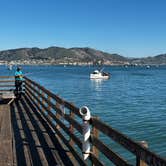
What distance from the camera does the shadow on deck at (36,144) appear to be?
24.5ft

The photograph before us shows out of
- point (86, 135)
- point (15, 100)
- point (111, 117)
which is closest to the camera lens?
point (86, 135)

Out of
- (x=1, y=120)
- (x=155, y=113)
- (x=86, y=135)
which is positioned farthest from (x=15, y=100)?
(x=86, y=135)

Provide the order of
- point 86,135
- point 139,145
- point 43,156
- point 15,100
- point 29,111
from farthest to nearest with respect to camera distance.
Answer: point 15,100 → point 29,111 → point 43,156 → point 86,135 → point 139,145

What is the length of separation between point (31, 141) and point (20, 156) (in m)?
1.48

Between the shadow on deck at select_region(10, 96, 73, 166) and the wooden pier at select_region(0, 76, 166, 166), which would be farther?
the shadow on deck at select_region(10, 96, 73, 166)

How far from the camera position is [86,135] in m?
6.68

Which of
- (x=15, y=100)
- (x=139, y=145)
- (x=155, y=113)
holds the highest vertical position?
(x=139, y=145)

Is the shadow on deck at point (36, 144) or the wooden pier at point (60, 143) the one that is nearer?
the wooden pier at point (60, 143)

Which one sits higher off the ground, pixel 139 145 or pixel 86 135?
pixel 139 145

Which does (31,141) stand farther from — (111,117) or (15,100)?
(111,117)

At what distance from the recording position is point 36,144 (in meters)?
8.91

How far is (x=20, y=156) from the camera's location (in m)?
7.83

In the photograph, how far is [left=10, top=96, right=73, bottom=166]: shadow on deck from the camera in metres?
7.46

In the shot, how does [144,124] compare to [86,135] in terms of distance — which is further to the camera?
[144,124]
